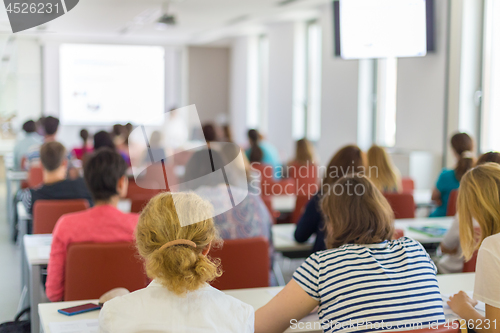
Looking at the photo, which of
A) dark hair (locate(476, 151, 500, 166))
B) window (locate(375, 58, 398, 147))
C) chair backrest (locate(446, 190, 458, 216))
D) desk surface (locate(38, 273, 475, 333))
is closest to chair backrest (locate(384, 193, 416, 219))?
chair backrest (locate(446, 190, 458, 216))

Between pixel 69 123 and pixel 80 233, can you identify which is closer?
pixel 80 233

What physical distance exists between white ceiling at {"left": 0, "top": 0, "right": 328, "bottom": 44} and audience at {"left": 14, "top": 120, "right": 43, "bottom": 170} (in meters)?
1.44

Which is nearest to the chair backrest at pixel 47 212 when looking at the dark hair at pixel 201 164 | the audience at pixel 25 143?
the dark hair at pixel 201 164

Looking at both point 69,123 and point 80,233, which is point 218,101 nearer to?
point 69,123

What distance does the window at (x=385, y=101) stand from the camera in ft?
25.1

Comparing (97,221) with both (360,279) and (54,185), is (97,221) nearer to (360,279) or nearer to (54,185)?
(360,279)

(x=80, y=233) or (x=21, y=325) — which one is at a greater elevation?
(x=80, y=233)

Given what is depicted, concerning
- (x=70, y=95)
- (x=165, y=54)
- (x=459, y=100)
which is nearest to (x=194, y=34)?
(x=165, y=54)

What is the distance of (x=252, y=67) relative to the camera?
1238 centimetres

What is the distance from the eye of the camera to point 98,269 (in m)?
2.19

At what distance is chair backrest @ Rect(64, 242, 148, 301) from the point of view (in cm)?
215

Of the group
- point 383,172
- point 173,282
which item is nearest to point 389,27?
point 383,172

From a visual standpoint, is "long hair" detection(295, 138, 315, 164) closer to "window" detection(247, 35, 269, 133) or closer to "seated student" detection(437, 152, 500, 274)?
"seated student" detection(437, 152, 500, 274)

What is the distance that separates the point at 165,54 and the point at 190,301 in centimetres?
1242
